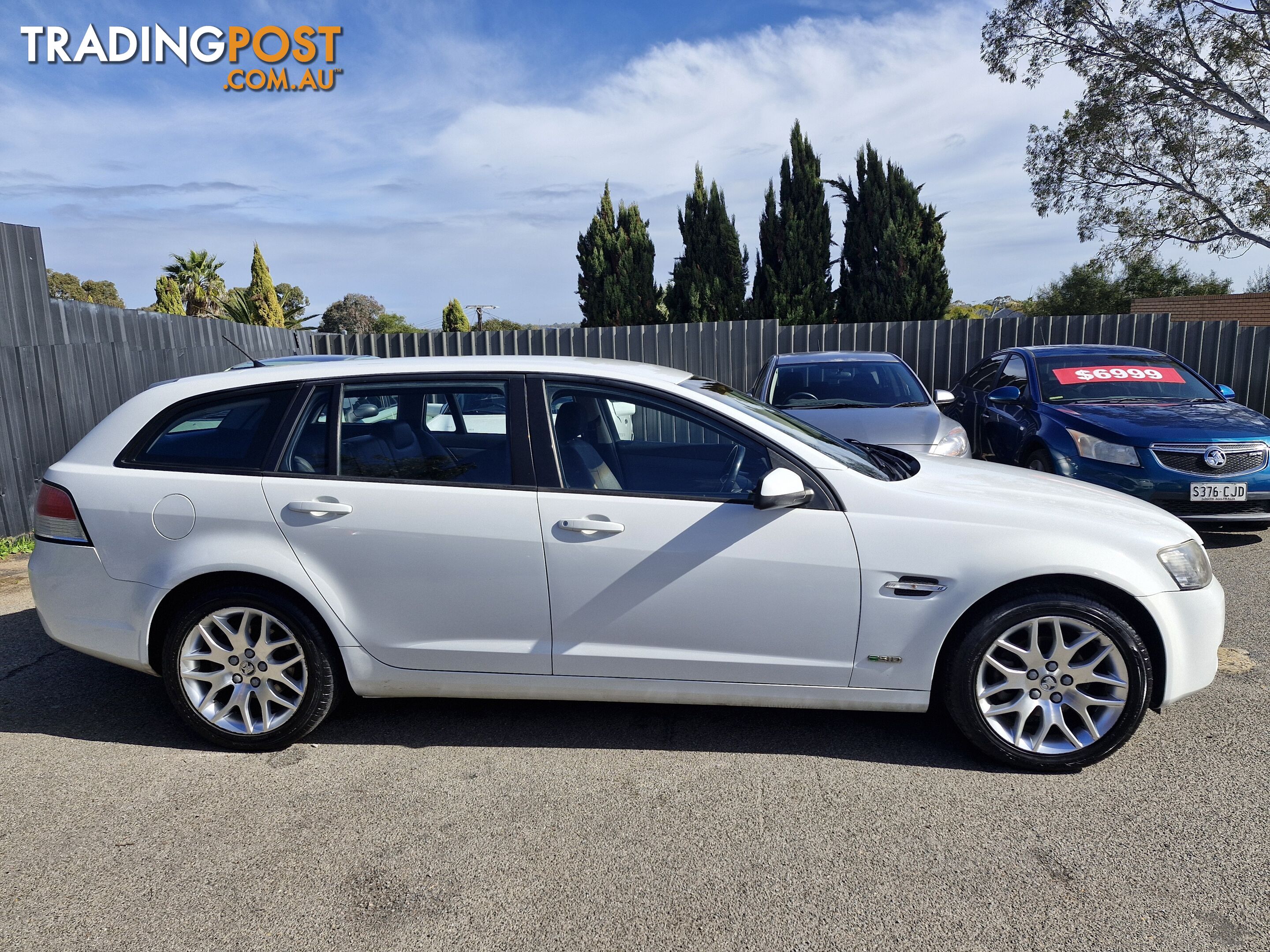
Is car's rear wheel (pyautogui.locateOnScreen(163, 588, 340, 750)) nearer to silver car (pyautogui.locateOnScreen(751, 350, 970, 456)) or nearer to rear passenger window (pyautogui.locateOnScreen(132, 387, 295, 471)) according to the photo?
rear passenger window (pyautogui.locateOnScreen(132, 387, 295, 471))

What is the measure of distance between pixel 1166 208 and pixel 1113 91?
339cm

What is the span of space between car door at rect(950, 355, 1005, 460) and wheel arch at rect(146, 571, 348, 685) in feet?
23.5

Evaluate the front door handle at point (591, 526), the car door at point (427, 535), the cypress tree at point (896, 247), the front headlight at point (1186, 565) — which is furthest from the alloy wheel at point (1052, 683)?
the cypress tree at point (896, 247)

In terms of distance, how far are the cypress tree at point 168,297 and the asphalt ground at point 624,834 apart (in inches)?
1213

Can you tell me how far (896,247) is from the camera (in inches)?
957

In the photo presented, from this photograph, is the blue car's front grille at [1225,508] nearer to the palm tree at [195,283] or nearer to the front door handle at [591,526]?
the front door handle at [591,526]

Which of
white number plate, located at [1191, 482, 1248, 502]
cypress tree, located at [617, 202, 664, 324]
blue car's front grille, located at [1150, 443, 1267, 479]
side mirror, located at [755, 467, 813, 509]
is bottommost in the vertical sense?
white number plate, located at [1191, 482, 1248, 502]

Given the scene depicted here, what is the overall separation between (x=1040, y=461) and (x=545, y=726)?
542 cm

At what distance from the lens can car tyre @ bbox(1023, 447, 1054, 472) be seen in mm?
7203

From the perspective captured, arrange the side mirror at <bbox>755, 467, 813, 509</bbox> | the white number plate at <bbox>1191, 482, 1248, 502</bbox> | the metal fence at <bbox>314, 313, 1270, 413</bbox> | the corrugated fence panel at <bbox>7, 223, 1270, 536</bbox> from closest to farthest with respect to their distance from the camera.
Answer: the side mirror at <bbox>755, 467, 813, 509</bbox> → the white number plate at <bbox>1191, 482, 1248, 502</bbox> → the corrugated fence panel at <bbox>7, 223, 1270, 536</bbox> → the metal fence at <bbox>314, 313, 1270, 413</bbox>

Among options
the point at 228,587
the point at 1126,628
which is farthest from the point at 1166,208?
the point at 228,587

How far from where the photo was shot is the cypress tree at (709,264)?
83.7 feet

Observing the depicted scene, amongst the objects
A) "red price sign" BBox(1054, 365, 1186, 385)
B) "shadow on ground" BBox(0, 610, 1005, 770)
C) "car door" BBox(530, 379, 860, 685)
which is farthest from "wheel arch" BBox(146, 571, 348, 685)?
"red price sign" BBox(1054, 365, 1186, 385)

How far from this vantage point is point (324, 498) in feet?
11.1
